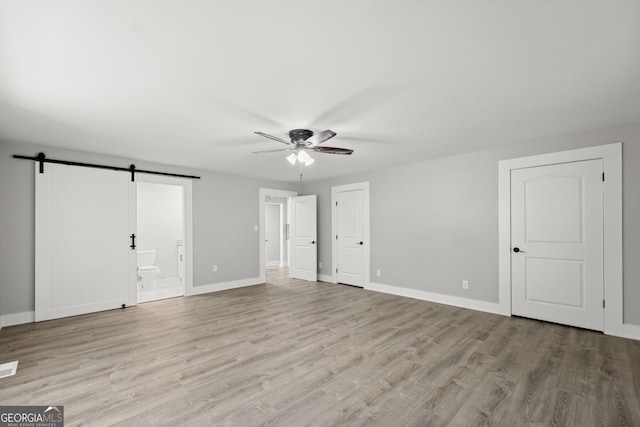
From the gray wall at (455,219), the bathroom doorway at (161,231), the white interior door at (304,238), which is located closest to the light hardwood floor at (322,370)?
the gray wall at (455,219)

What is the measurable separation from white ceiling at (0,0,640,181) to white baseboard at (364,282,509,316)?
7.86ft

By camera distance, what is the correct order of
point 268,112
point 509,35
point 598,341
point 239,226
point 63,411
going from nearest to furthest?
point 509,35 < point 63,411 < point 268,112 < point 598,341 < point 239,226

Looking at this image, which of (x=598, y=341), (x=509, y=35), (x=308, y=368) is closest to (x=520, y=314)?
(x=598, y=341)

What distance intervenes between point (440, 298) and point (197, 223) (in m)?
4.48

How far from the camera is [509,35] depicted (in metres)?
1.69

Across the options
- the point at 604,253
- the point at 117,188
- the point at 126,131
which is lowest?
the point at 604,253

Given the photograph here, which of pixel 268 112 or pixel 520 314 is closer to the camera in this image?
pixel 268 112

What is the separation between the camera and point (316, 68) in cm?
203

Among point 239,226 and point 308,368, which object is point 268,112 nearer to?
point 308,368

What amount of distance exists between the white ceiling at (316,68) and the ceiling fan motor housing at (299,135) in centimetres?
9

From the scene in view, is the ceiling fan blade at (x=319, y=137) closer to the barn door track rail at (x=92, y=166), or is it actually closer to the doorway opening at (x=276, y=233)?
the barn door track rail at (x=92, y=166)

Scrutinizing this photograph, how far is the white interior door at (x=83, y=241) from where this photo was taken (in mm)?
3930

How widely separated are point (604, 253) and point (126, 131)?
5657 mm

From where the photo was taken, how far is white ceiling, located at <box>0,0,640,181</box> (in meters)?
1.52
